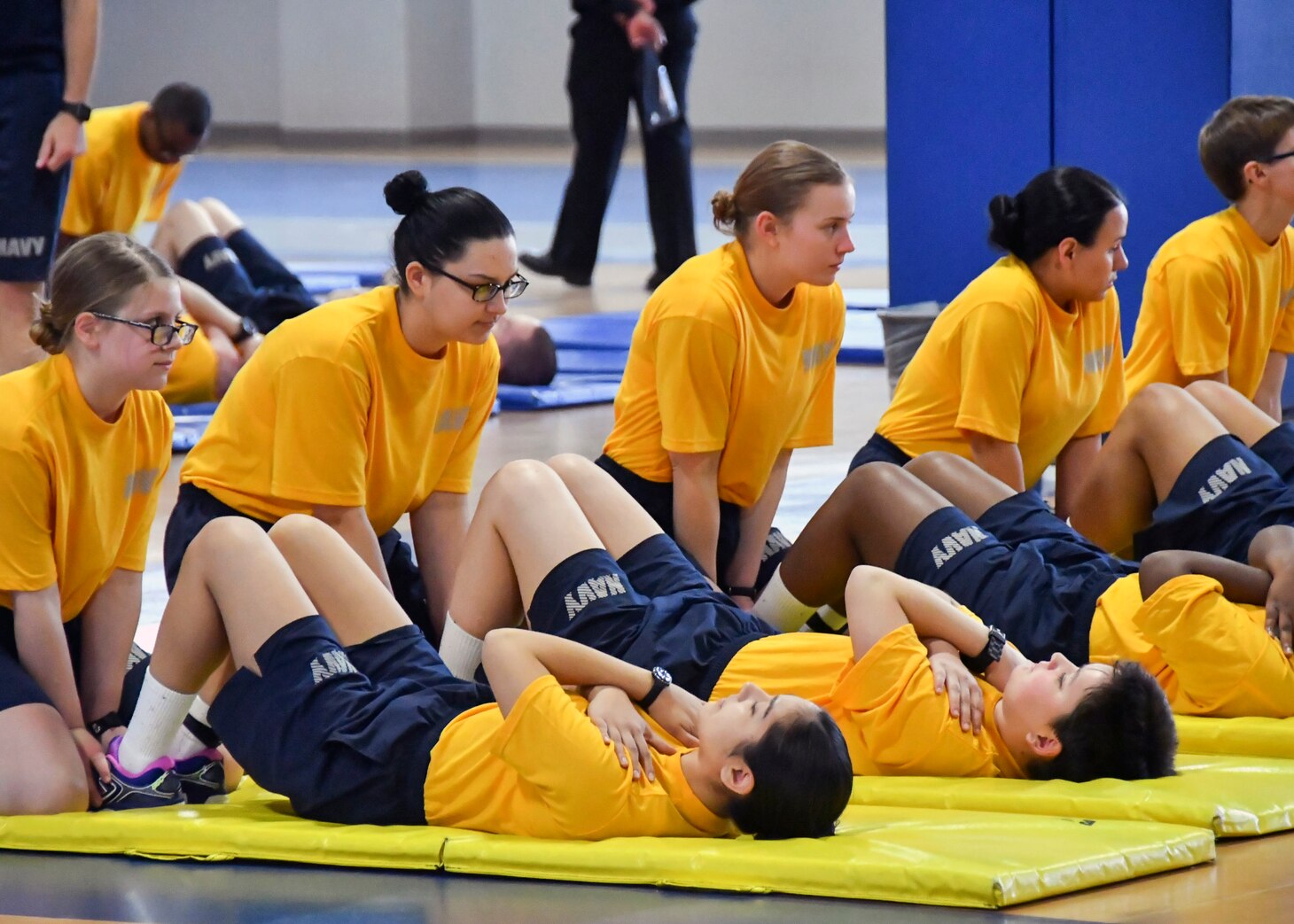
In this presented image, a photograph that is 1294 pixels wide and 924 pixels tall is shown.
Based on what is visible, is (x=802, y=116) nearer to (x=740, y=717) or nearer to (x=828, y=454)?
(x=828, y=454)

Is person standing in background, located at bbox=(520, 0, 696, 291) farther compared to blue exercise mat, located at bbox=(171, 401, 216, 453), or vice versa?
person standing in background, located at bbox=(520, 0, 696, 291)

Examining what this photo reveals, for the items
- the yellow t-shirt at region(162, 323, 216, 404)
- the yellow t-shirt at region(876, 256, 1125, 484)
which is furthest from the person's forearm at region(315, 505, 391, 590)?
the yellow t-shirt at region(162, 323, 216, 404)

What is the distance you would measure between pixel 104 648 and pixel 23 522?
1.10 ft

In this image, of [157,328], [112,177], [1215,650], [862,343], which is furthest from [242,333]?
[1215,650]

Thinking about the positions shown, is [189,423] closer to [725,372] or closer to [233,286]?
[233,286]

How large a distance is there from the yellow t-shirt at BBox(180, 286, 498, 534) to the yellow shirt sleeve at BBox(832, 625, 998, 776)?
1080 mm

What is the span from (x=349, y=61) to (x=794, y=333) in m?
14.0

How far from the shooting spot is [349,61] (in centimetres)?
1750

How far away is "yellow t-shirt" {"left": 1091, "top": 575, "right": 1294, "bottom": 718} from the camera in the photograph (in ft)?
11.2

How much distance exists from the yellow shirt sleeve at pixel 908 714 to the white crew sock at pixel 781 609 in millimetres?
825

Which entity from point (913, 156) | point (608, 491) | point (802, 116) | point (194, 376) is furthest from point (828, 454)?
point (802, 116)

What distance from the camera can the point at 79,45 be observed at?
5.09 meters

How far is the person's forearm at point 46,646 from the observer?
330 centimetres

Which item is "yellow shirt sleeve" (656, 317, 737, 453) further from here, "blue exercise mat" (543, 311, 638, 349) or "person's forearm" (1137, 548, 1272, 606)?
"blue exercise mat" (543, 311, 638, 349)
